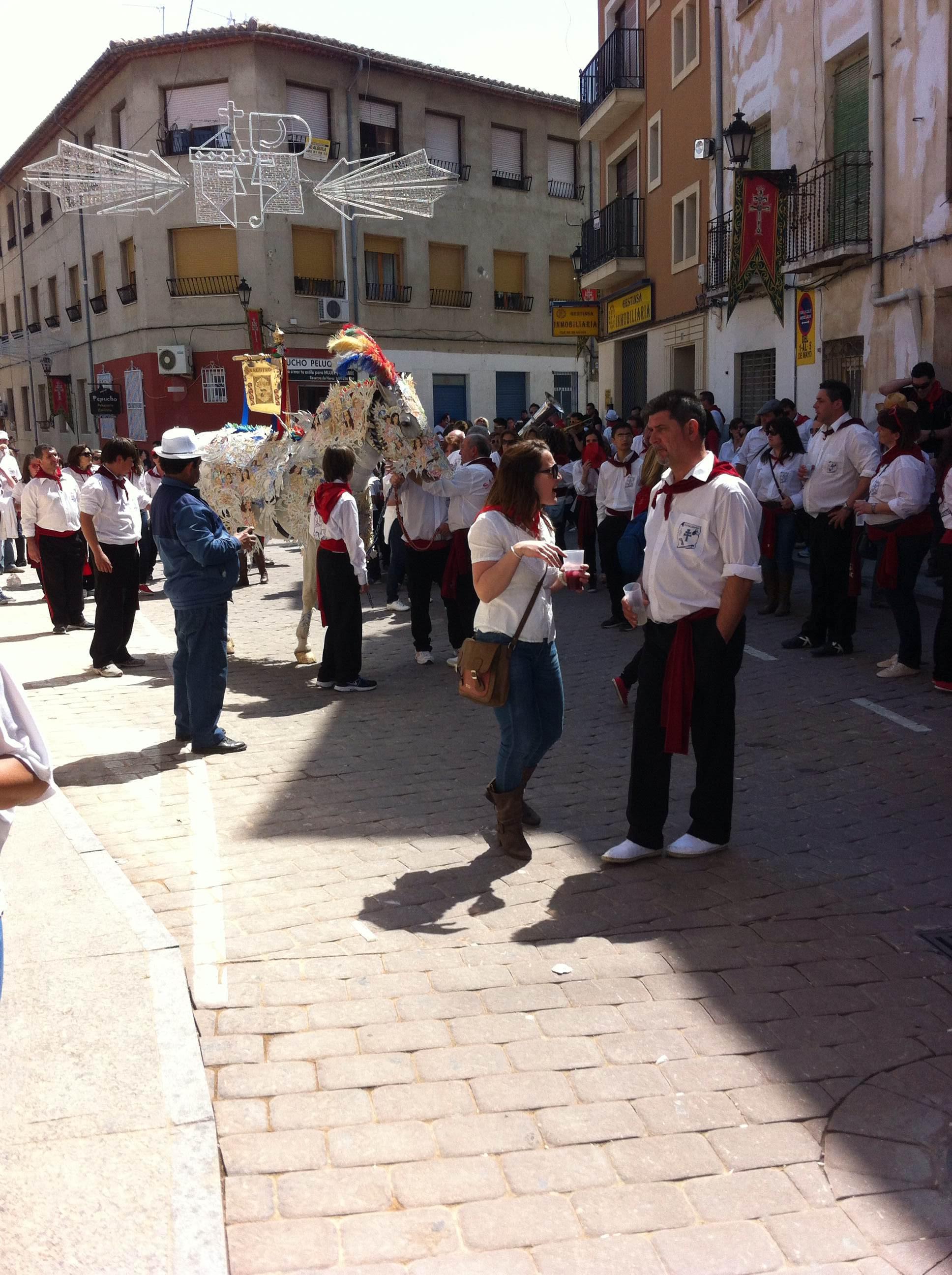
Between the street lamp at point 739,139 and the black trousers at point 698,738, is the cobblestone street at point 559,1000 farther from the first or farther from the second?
the street lamp at point 739,139

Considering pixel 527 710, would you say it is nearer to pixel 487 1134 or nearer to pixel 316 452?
pixel 487 1134

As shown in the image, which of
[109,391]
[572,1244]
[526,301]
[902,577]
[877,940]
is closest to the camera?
[572,1244]

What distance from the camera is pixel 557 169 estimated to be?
117ft

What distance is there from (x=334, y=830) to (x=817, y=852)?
7.37 ft

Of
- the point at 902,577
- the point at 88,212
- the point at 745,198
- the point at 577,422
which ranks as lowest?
the point at 902,577

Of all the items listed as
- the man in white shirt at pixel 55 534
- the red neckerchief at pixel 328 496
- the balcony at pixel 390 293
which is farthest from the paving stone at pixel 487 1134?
the balcony at pixel 390 293

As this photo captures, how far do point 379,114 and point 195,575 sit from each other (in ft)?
94.0

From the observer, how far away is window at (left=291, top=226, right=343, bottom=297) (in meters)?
30.3

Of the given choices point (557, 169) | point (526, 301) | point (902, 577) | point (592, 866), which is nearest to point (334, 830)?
point (592, 866)

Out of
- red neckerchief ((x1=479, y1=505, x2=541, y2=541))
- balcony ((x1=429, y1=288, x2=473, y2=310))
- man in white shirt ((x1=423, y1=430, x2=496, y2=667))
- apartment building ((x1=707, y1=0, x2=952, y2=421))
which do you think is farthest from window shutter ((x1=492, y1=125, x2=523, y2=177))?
→ red neckerchief ((x1=479, y1=505, x2=541, y2=541))

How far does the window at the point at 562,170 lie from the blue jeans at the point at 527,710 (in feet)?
108

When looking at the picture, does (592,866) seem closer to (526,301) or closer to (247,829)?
(247,829)

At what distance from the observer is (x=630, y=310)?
24453 mm

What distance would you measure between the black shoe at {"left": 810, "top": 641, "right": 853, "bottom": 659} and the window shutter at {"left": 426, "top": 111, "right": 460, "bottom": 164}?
89.2ft
